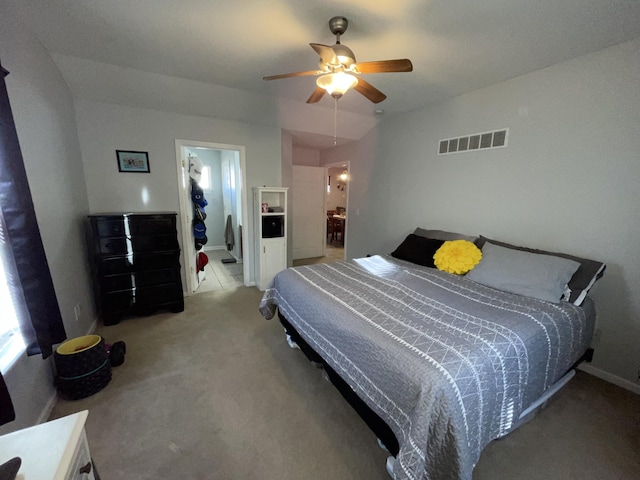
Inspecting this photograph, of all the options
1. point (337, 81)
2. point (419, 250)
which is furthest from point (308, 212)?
point (337, 81)

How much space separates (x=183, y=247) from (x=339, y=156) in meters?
3.13

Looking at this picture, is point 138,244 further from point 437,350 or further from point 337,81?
point 437,350

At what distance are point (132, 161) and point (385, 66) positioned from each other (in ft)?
9.67

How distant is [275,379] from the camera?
1.97 meters

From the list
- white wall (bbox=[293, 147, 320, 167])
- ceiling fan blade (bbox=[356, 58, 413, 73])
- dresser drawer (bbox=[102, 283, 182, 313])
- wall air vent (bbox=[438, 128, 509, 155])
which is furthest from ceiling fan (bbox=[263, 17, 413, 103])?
white wall (bbox=[293, 147, 320, 167])

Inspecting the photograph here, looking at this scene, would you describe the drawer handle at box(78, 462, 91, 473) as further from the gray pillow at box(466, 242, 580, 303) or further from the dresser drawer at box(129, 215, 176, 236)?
the gray pillow at box(466, 242, 580, 303)

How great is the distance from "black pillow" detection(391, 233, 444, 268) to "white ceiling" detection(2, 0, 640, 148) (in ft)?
5.40

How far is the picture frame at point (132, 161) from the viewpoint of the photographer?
2931mm

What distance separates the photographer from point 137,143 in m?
2.98

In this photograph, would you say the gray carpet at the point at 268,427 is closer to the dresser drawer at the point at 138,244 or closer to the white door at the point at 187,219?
the dresser drawer at the point at 138,244

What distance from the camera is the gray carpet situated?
1360 millimetres

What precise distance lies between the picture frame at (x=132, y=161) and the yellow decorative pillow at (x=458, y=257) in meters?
3.46

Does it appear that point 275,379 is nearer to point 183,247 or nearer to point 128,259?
point 128,259

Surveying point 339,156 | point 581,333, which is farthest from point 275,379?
point 339,156
